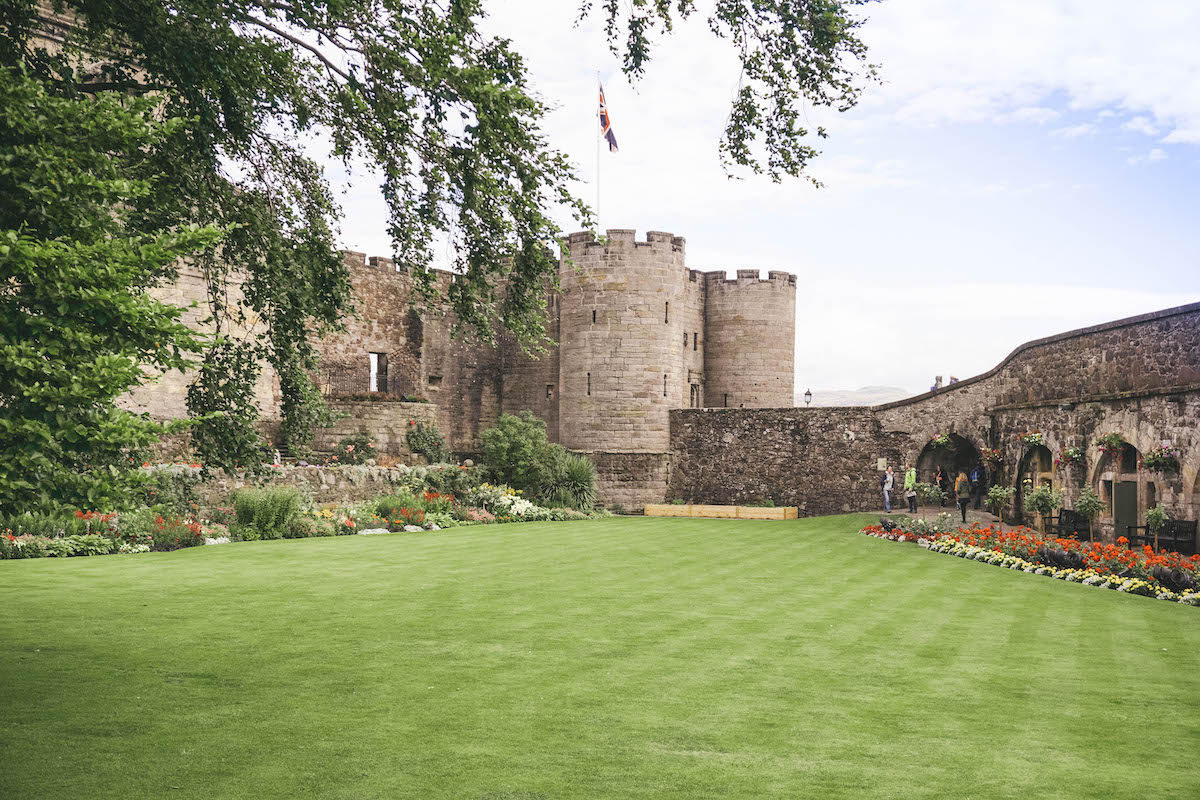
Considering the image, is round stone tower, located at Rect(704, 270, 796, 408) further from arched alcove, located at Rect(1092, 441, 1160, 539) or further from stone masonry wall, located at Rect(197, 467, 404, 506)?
arched alcove, located at Rect(1092, 441, 1160, 539)

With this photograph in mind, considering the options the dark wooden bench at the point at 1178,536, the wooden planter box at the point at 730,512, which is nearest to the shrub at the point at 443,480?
the wooden planter box at the point at 730,512

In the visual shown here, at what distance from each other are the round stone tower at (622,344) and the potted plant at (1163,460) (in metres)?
15.8

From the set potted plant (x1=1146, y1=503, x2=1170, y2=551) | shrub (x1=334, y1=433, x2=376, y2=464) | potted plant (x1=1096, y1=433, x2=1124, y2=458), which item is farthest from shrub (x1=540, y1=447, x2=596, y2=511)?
potted plant (x1=1146, y1=503, x2=1170, y2=551)

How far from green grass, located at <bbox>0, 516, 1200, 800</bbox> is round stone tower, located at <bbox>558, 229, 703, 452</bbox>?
54.2 feet

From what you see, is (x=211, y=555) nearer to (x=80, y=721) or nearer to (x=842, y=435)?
(x=80, y=721)

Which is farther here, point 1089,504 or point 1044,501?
point 1044,501

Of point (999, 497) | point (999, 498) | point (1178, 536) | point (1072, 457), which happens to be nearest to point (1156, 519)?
point (1178, 536)

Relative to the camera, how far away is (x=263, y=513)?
18719mm

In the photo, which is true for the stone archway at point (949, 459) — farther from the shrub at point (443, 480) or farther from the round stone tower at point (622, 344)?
the shrub at point (443, 480)

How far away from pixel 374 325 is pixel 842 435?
15709 mm

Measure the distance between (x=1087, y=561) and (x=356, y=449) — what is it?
1854 centimetres

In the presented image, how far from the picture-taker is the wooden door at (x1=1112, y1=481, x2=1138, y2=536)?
17.3 meters

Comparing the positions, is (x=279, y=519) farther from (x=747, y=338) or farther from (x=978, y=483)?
(x=747, y=338)

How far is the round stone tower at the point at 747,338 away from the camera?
35688mm
